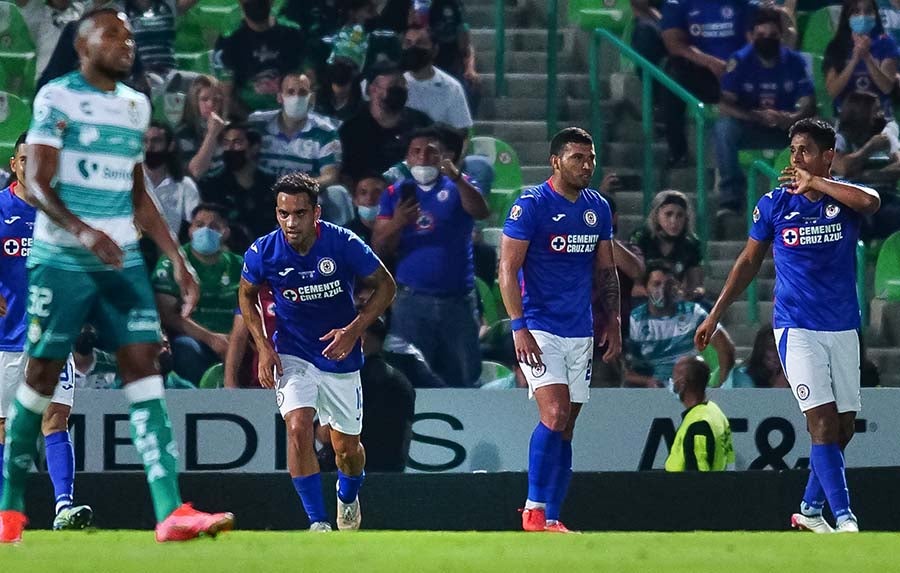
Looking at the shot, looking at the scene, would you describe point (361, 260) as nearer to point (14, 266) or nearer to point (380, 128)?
point (14, 266)

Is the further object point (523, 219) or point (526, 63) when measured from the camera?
point (526, 63)

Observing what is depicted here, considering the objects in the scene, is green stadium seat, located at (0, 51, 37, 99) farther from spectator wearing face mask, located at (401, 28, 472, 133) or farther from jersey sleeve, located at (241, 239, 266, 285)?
jersey sleeve, located at (241, 239, 266, 285)

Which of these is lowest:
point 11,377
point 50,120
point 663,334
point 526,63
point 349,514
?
point 349,514

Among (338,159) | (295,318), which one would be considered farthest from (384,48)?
(295,318)

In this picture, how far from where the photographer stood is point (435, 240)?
484 inches

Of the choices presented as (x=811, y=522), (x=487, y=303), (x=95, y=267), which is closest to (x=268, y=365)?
(x=95, y=267)

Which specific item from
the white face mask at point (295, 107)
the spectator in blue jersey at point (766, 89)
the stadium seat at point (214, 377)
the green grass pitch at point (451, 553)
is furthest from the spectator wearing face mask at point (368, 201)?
the green grass pitch at point (451, 553)

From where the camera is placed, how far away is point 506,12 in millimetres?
15625

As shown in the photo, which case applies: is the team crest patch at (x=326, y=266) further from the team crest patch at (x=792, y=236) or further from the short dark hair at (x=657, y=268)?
the short dark hair at (x=657, y=268)

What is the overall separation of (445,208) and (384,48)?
6.66 ft

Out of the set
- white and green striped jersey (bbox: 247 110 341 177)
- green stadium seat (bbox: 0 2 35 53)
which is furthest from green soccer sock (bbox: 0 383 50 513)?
green stadium seat (bbox: 0 2 35 53)

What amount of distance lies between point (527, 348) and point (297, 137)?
4416 millimetres

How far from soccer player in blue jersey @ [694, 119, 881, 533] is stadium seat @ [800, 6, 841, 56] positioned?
21.4ft

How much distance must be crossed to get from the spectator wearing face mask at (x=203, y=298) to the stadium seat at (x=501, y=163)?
2242mm
